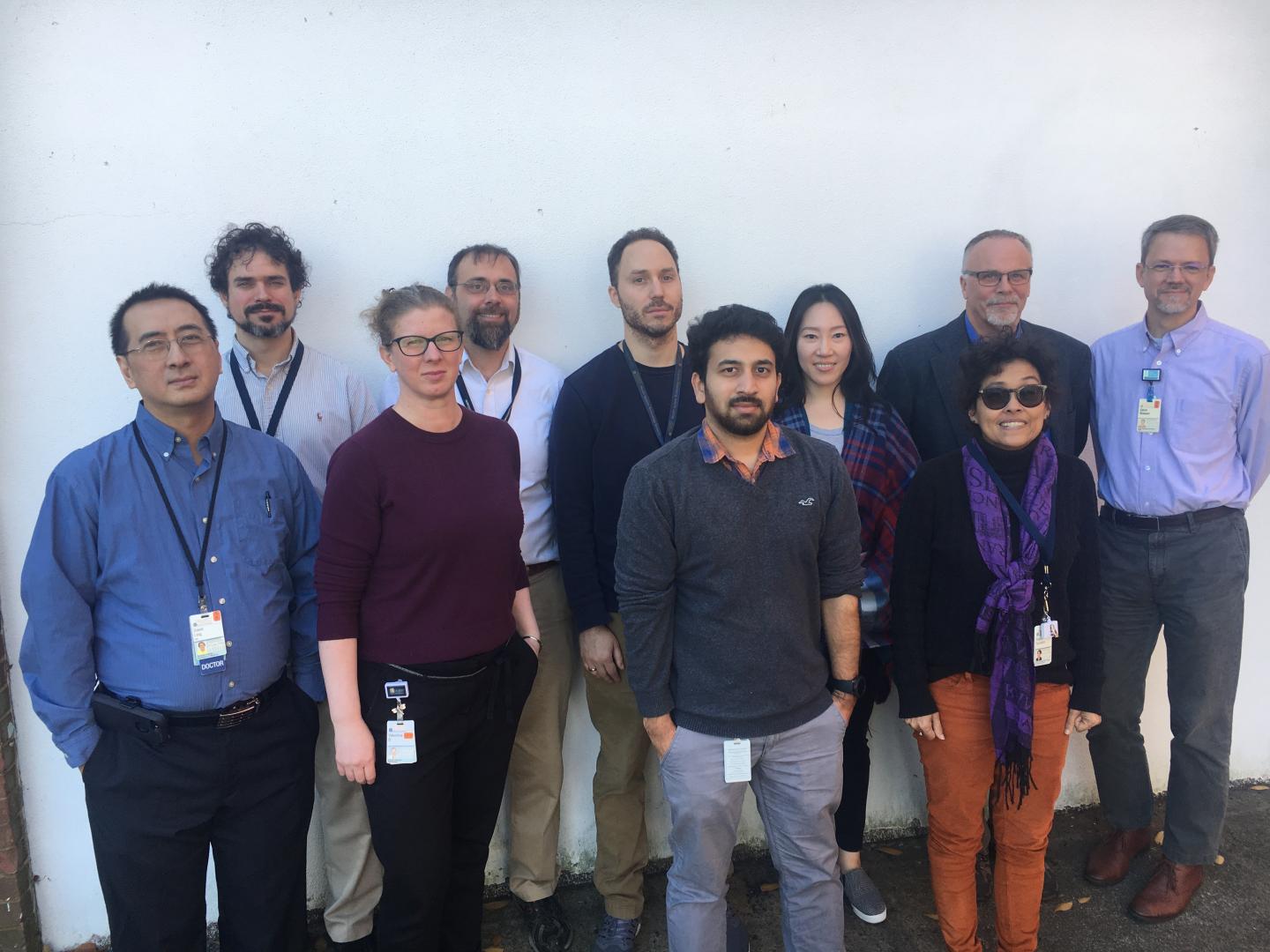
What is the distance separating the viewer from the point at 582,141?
3193mm

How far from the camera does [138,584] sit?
7.09 feet

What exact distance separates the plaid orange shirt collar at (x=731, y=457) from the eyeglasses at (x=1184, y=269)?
76.9 inches

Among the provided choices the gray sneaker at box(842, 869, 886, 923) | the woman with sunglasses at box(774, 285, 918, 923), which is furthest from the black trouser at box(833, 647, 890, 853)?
the gray sneaker at box(842, 869, 886, 923)

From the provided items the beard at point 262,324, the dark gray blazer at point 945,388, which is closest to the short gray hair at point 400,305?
the beard at point 262,324

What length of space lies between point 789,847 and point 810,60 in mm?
2995

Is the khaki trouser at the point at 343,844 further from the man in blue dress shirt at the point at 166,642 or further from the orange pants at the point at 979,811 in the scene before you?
the orange pants at the point at 979,811

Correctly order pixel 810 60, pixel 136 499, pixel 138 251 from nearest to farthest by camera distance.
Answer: pixel 136 499 < pixel 138 251 < pixel 810 60

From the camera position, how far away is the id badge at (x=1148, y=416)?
3.16m

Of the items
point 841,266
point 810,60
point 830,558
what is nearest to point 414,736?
point 830,558

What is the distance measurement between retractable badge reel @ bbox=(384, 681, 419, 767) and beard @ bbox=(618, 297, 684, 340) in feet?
4.79

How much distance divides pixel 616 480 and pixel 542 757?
1128 mm

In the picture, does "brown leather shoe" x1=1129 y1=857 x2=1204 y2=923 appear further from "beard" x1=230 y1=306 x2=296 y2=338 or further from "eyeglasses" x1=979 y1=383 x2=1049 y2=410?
"beard" x1=230 y1=306 x2=296 y2=338

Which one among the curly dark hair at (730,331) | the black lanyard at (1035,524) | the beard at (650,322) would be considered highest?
the beard at (650,322)

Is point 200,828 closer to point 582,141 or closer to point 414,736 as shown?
point 414,736
